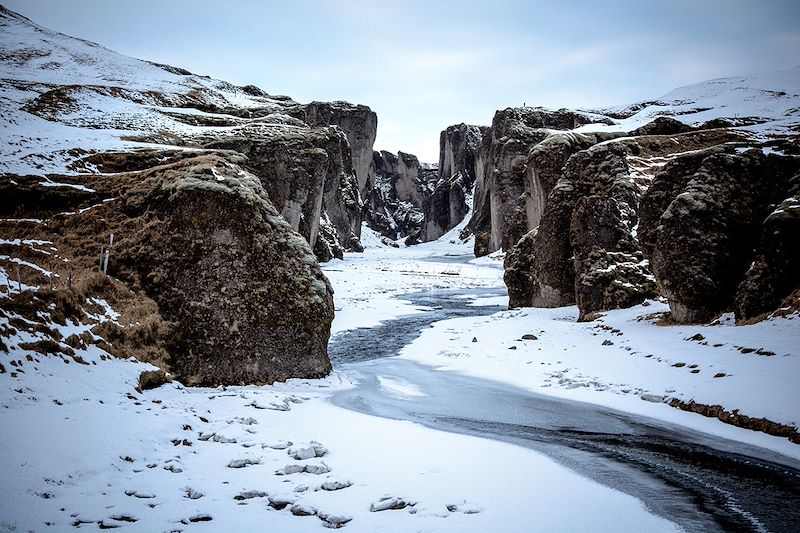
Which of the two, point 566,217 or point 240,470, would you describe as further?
point 566,217

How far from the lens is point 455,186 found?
161875mm

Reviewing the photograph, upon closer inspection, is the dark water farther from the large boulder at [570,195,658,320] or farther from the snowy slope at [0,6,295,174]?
the snowy slope at [0,6,295,174]

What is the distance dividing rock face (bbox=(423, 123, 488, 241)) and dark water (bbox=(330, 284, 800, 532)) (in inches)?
5760

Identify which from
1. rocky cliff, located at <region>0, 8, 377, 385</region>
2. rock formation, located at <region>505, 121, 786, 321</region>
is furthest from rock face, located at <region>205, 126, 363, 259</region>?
rock formation, located at <region>505, 121, 786, 321</region>

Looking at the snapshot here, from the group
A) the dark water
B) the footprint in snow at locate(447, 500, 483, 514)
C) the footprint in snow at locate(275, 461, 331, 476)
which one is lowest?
the dark water

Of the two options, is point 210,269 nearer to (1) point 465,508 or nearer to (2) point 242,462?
(2) point 242,462

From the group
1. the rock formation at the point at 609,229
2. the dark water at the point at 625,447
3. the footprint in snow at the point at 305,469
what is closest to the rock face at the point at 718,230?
the rock formation at the point at 609,229

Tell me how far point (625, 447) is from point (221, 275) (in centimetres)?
1042

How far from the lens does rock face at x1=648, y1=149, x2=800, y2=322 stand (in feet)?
60.5

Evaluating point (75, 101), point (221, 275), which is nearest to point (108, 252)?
point (221, 275)

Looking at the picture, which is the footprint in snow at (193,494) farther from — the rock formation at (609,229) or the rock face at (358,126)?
the rock face at (358,126)

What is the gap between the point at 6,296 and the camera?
31.1 feet

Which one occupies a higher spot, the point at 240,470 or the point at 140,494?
the point at 140,494

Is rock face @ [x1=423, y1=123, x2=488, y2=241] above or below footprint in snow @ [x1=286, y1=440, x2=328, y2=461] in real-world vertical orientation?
above
